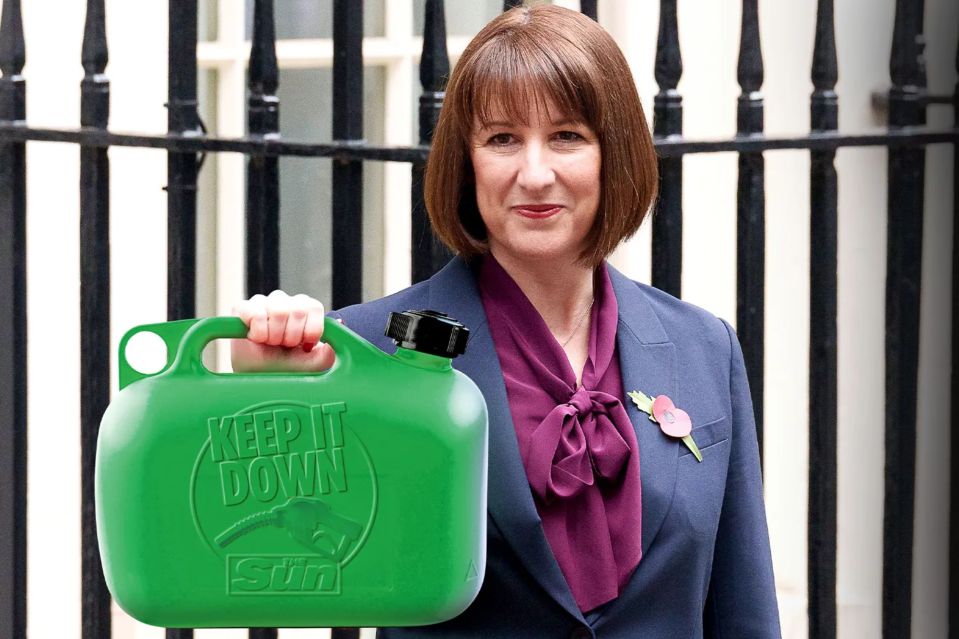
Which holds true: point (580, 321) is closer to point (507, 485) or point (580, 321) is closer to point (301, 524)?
point (507, 485)

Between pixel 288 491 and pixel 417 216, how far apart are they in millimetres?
1236

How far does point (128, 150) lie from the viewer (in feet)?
14.0

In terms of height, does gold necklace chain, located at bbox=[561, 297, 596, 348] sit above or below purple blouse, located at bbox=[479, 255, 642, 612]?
above

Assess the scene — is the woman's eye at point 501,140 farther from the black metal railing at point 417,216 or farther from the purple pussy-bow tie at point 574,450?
the black metal railing at point 417,216

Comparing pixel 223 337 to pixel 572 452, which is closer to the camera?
pixel 223 337

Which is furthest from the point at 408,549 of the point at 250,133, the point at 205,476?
the point at 250,133

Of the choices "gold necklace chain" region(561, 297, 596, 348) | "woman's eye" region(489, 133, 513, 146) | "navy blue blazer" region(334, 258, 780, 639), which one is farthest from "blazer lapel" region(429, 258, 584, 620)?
"woman's eye" region(489, 133, 513, 146)

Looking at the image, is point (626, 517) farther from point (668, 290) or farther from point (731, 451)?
point (668, 290)

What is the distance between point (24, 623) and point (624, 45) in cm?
227

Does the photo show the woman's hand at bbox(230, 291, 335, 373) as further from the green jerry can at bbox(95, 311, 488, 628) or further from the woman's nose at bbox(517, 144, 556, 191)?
the woman's nose at bbox(517, 144, 556, 191)

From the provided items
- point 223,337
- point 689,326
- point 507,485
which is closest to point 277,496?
point 223,337

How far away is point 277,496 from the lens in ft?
5.18

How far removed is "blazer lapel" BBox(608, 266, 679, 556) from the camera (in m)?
1.92

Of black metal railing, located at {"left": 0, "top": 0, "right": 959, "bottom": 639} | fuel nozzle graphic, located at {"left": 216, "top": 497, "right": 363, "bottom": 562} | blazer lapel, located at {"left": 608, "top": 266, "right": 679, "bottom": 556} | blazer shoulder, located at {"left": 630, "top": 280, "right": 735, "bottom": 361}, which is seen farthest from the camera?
black metal railing, located at {"left": 0, "top": 0, "right": 959, "bottom": 639}
